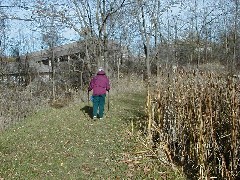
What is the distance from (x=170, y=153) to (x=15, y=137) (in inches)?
231

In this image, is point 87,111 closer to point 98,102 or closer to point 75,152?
point 98,102

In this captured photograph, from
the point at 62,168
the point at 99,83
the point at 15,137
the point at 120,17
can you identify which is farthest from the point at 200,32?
the point at 62,168

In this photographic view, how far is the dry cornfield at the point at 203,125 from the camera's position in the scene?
21.5 feet

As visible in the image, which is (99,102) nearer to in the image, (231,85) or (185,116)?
(185,116)

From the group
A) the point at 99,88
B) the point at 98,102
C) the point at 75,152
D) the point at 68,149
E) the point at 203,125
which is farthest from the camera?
the point at 98,102

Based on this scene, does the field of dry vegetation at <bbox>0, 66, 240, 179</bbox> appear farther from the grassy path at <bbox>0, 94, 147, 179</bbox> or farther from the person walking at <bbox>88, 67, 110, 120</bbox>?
the person walking at <bbox>88, 67, 110, 120</bbox>

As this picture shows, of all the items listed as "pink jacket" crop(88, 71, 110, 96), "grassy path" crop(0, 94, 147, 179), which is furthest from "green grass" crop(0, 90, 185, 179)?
"pink jacket" crop(88, 71, 110, 96)

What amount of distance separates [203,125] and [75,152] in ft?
13.3

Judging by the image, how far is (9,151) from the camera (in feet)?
33.0

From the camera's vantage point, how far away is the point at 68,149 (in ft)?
32.4

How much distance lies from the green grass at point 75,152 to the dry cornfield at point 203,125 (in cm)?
70

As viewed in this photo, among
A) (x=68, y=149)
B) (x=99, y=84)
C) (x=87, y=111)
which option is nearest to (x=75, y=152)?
(x=68, y=149)

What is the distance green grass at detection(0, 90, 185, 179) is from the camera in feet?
26.1

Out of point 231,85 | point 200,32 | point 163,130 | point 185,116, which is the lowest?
point 163,130
